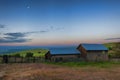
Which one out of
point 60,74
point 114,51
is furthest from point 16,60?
point 114,51

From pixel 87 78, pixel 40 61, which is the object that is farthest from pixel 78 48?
pixel 87 78

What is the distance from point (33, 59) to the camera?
179 feet

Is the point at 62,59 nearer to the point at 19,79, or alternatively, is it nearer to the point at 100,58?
the point at 100,58

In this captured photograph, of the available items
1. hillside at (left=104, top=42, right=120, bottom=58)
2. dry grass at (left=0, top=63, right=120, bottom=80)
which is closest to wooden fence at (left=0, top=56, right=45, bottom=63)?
dry grass at (left=0, top=63, right=120, bottom=80)

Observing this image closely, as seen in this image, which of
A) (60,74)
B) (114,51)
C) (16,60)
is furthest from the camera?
(114,51)

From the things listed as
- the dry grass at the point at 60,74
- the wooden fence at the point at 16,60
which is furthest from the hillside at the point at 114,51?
the dry grass at the point at 60,74

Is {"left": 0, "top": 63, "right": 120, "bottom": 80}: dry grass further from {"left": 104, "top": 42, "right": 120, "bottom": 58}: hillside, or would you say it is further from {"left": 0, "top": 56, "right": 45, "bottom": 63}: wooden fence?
{"left": 104, "top": 42, "right": 120, "bottom": 58}: hillside

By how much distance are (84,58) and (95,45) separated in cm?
728

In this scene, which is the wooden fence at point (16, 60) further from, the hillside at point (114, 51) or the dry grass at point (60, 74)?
the hillside at point (114, 51)

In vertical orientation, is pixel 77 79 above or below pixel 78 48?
below

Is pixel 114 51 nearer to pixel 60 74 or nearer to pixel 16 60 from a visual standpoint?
pixel 16 60

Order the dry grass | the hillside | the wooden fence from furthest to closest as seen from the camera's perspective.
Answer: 1. the hillside
2. the wooden fence
3. the dry grass

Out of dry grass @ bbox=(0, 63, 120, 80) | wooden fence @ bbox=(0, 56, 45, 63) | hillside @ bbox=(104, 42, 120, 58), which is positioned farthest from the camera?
hillside @ bbox=(104, 42, 120, 58)

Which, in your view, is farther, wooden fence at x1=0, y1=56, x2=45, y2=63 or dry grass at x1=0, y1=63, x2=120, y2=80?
wooden fence at x1=0, y1=56, x2=45, y2=63
